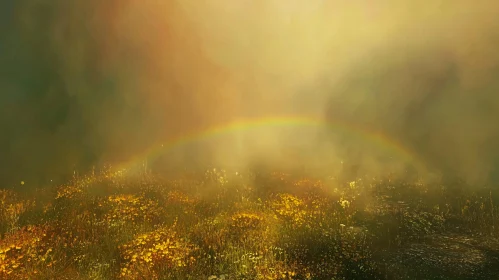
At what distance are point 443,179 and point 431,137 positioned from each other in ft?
18.8

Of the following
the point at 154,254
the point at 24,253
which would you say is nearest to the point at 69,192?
the point at 24,253

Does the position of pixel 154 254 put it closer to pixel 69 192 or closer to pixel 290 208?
pixel 290 208

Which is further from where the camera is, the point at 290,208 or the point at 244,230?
the point at 290,208

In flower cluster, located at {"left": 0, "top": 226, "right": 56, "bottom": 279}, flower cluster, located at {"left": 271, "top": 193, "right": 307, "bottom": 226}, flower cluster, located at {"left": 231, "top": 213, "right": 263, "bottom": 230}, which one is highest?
flower cluster, located at {"left": 271, "top": 193, "right": 307, "bottom": 226}

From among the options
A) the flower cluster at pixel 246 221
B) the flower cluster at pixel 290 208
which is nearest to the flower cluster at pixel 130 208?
the flower cluster at pixel 246 221

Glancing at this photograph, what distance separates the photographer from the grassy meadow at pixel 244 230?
783 centimetres

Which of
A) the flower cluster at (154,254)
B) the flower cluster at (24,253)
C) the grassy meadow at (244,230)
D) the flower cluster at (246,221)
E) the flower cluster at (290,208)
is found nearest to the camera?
the flower cluster at (24,253)

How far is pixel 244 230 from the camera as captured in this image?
9.95 metres

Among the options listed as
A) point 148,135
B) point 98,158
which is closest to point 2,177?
point 98,158

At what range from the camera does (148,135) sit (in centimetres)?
2189

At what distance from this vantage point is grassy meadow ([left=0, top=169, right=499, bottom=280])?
7.83 m

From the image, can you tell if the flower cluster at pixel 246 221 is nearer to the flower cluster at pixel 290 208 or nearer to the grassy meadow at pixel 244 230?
the grassy meadow at pixel 244 230

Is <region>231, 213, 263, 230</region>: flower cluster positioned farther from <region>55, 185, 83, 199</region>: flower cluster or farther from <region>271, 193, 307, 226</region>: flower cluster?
<region>55, 185, 83, 199</region>: flower cluster

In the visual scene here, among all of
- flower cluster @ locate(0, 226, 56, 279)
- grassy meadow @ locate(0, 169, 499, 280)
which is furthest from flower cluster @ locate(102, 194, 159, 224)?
flower cluster @ locate(0, 226, 56, 279)
